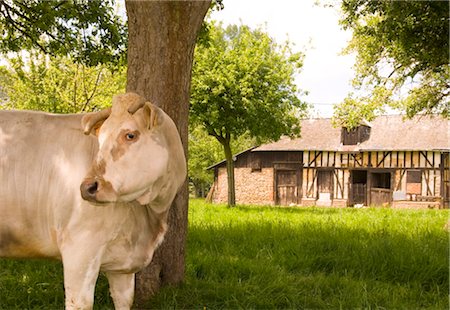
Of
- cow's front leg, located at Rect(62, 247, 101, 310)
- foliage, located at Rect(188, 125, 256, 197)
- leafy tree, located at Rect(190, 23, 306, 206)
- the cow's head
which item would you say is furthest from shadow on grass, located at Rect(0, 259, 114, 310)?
foliage, located at Rect(188, 125, 256, 197)

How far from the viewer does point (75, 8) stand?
9047mm

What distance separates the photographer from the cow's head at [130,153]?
8.27 feet

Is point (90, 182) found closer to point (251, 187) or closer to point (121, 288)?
point (121, 288)

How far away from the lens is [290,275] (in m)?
5.74

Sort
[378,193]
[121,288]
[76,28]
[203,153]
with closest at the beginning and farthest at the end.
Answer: [121,288] → [76,28] → [378,193] → [203,153]

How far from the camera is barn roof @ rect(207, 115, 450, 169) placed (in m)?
31.2

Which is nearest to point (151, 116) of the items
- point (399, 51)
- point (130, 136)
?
point (130, 136)

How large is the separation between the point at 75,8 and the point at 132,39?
5.18 metres

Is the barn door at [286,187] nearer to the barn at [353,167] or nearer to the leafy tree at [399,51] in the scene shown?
the barn at [353,167]

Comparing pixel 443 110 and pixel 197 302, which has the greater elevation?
pixel 443 110

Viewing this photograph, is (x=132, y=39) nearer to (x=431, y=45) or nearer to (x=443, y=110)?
(x=431, y=45)

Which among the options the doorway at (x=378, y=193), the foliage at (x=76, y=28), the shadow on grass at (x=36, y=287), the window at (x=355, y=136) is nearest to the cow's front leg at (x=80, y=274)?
the shadow on grass at (x=36, y=287)

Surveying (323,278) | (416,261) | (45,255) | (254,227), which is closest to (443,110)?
(254,227)

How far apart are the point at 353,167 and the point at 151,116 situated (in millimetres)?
31954
